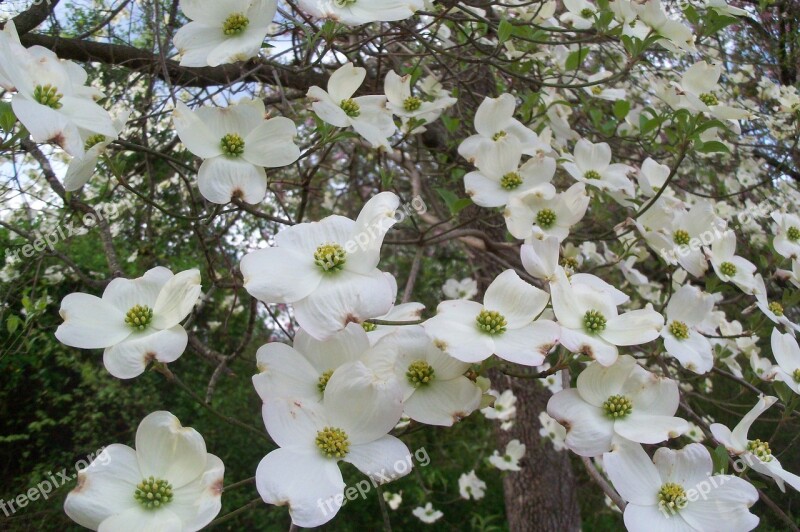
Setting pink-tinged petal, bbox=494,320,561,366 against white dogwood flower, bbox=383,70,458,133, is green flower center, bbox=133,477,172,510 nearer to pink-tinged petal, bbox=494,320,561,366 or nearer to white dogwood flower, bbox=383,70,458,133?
pink-tinged petal, bbox=494,320,561,366

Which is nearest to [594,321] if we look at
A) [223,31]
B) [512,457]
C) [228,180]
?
[228,180]

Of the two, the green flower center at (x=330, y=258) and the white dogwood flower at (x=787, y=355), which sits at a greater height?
the green flower center at (x=330, y=258)

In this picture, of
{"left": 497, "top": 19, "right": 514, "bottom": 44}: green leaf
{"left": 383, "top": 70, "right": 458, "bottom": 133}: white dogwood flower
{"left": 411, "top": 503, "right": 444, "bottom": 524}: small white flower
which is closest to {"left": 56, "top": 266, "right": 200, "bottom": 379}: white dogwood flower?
{"left": 383, "top": 70, "right": 458, "bottom": 133}: white dogwood flower

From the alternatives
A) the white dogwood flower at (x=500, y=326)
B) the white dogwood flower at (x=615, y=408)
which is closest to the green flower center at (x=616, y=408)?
the white dogwood flower at (x=615, y=408)

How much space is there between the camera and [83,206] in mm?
1017

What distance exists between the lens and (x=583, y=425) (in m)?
0.61

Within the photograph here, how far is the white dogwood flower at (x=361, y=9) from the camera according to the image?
63 cm

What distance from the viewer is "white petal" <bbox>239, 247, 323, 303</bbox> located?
1.86ft

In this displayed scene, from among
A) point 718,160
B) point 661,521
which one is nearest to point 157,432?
point 661,521

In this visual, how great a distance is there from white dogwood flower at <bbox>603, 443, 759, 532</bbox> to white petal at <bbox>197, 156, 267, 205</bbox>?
1.61ft

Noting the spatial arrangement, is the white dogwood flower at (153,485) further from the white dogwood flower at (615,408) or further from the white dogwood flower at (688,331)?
the white dogwood flower at (688,331)

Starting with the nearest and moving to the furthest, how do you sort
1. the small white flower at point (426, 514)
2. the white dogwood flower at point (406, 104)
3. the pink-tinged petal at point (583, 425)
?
the pink-tinged petal at point (583, 425), the white dogwood flower at point (406, 104), the small white flower at point (426, 514)

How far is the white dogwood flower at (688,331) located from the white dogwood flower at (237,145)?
1.80 ft

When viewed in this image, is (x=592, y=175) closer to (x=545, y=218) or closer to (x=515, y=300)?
(x=545, y=218)
